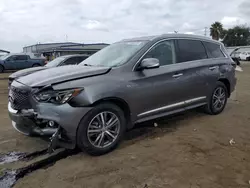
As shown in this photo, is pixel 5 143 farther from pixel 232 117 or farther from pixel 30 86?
pixel 232 117

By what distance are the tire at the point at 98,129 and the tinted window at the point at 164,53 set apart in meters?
1.18

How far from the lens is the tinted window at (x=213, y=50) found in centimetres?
571

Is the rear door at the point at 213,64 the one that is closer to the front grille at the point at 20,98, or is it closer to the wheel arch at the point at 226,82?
the wheel arch at the point at 226,82

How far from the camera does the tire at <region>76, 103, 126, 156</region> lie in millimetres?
3545

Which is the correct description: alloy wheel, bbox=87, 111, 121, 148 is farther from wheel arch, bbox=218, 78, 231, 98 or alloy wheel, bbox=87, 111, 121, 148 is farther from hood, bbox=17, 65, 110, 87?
wheel arch, bbox=218, 78, 231, 98

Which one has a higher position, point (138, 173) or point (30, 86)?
point (30, 86)

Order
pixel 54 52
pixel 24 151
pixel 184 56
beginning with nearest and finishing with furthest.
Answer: pixel 24 151, pixel 184 56, pixel 54 52

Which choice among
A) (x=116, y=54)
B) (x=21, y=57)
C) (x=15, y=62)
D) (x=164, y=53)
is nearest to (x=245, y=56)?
(x=21, y=57)

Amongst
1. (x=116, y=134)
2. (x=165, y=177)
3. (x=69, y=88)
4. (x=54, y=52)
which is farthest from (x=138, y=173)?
(x=54, y=52)

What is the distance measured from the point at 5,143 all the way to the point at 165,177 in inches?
109

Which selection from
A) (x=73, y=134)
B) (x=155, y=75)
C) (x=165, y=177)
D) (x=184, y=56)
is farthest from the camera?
(x=184, y=56)

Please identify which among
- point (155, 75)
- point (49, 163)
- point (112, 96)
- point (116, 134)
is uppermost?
point (155, 75)

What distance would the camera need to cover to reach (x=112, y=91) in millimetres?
3754

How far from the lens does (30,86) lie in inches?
143
